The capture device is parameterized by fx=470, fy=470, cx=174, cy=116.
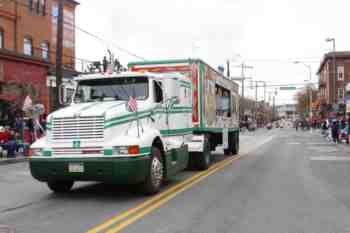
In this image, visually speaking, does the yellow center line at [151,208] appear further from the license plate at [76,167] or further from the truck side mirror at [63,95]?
the truck side mirror at [63,95]

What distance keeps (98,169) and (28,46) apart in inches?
1080

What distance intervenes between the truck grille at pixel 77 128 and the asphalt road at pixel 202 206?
124 cm

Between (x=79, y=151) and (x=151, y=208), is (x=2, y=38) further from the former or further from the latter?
(x=151, y=208)

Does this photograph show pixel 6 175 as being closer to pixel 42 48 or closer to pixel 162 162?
pixel 162 162

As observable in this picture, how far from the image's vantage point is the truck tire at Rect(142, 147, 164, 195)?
29.9 feet

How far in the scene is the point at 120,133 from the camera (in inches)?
351

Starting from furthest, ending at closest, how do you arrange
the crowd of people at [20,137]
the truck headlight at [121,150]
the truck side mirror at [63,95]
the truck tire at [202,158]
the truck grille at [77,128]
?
the crowd of people at [20,137]
the truck tire at [202,158]
the truck side mirror at [63,95]
the truck grille at [77,128]
the truck headlight at [121,150]

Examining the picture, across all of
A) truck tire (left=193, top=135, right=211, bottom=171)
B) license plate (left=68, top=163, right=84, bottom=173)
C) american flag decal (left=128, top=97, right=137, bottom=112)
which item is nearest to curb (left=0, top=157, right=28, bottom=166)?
truck tire (left=193, top=135, right=211, bottom=171)

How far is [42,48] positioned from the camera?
35.1 meters

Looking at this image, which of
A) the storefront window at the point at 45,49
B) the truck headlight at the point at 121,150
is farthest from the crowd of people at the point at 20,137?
the storefront window at the point at 45,49

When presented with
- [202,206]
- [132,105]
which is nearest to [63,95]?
[132,105]

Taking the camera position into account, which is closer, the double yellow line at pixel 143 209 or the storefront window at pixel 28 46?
the double yellow line at pixel 143 209

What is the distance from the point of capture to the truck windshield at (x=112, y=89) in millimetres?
10023

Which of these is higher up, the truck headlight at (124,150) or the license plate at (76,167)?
the truck headlight at (124,150)
